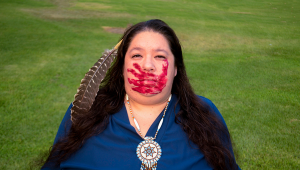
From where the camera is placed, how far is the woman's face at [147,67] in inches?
80.2

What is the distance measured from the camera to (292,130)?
160 inches

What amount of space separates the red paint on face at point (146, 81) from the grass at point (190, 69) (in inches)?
31.7

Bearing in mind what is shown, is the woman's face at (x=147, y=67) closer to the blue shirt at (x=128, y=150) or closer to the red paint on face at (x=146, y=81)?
the red paint on face at (x=146, y=81)

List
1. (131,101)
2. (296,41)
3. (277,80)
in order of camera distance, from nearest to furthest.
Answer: (131,101)
(277,80)
(296,41)

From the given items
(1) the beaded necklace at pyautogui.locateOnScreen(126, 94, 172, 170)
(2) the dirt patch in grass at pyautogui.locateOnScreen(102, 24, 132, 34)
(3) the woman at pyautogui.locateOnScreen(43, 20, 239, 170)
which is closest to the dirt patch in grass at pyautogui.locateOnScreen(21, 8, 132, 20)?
(2) the dirt patch in grass at pyautogui.locateOnScreen(102, 24, 132, 34)

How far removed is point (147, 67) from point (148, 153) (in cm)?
61

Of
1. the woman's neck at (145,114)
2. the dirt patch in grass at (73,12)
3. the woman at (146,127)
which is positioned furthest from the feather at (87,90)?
the dirt patch in grass at (73,12)

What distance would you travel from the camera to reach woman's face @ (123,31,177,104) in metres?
2.04

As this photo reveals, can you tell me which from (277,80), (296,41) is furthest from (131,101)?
(296,41)

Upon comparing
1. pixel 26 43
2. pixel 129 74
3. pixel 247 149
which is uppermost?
pixel 129 74

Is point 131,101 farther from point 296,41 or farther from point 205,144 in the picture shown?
point 296,41

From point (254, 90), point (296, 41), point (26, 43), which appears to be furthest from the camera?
point (296, 41)

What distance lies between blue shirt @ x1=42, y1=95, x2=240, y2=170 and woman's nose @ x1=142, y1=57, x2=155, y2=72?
0.37 m

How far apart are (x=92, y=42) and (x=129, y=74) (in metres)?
6.70
